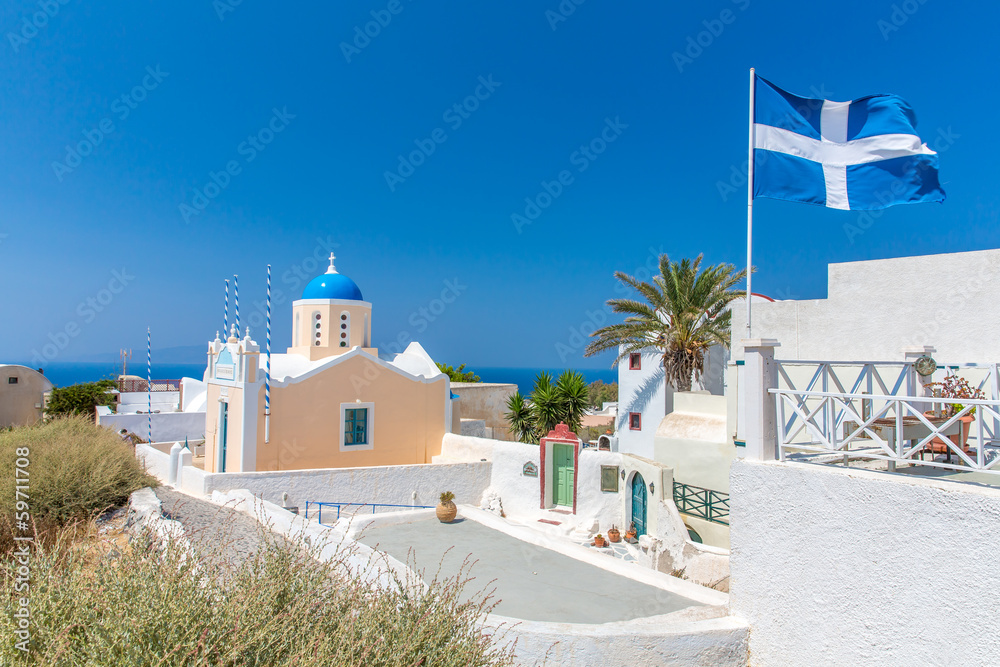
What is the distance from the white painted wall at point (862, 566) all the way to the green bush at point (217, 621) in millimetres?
3152

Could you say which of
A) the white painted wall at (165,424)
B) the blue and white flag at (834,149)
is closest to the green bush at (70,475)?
the blue and white flag at (834,149)

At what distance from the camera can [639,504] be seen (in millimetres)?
13953

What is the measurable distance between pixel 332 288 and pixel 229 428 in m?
5.02

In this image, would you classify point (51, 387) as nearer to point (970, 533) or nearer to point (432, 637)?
point (432, 637)

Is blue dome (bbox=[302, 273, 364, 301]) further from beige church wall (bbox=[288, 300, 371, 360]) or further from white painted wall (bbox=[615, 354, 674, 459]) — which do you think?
white painted wall (bbox=[615, 354, 674, 459])

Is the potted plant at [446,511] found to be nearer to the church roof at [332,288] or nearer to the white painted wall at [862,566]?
A: the white painted wall at [862,566]

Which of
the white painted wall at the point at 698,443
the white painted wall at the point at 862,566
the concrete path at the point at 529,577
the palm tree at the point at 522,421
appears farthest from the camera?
the palm tree at the point at 522,421

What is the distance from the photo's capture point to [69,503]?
951cm

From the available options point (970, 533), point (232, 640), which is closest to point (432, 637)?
point (232, 640)

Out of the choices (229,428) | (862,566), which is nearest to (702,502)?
(862,566)

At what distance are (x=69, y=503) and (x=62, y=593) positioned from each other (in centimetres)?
715

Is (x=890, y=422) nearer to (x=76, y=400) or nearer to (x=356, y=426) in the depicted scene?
(x=356, y=426)

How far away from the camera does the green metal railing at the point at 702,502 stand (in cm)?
1296

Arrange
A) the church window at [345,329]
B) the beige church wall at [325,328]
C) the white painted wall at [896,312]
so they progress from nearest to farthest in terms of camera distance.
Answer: the white painted wall at [896,312], the beige church wall at [325,328], the church window at [345,329]
